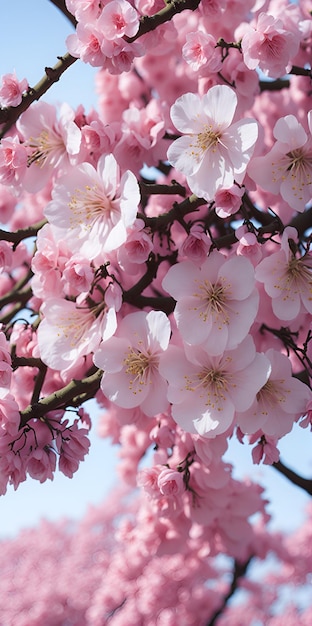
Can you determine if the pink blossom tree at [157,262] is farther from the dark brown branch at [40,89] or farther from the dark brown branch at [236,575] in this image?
the dark brown branch at [236,575]

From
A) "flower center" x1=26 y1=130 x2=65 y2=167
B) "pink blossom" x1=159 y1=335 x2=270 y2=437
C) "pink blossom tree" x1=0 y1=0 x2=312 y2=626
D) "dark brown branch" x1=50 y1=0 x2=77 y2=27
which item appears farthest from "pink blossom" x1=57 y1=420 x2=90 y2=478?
"dark brown branch" x1=50 y1=0 x2=77 y2=27

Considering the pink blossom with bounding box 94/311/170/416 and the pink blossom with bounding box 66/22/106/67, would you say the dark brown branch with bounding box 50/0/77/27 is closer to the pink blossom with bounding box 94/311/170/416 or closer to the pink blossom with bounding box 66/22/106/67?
the pink blossom with bounding box 66/22/106/67

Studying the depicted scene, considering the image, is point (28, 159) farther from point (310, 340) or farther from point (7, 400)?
point (310, 340)

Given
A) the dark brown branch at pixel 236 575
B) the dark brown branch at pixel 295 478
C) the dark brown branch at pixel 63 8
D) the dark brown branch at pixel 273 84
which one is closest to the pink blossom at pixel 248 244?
the dark brown branch at pixel 63 8

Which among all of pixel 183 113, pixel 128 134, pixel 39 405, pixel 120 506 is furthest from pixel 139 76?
pixel 120 506

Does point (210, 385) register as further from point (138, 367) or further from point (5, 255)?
point (5, 255)

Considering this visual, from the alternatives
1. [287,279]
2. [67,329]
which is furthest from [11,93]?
[287,279]
